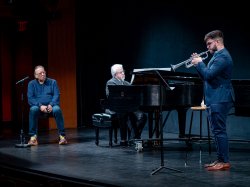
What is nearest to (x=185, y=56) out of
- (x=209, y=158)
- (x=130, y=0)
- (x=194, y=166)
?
(x=130, y=0)

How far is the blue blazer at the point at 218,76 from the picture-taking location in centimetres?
509

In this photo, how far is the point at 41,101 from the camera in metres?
7.95

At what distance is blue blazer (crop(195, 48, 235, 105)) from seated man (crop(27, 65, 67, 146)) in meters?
3.29

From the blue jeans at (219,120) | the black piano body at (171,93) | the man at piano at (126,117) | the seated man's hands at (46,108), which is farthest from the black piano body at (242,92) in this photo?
the seated man's hands at (46,108)

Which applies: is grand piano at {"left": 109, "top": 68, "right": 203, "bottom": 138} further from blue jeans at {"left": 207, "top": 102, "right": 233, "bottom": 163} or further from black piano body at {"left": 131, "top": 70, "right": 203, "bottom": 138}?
blue jeans at {"left": 207, "top": 102, "right": 233, "bottom": 163}

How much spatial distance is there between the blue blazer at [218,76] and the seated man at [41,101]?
3.29 meters

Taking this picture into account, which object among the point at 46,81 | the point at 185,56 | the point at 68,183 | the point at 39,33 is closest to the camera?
the point at 68,183

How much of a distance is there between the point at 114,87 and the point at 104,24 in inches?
151

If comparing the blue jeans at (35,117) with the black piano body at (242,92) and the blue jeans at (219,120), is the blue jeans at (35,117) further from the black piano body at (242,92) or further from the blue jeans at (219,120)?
the blue jeans at (219,120)

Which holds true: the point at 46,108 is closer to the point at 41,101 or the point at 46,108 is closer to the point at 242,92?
the point at 41,101

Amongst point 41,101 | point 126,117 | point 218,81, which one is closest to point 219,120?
point 218,81

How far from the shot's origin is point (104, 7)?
10617 mm

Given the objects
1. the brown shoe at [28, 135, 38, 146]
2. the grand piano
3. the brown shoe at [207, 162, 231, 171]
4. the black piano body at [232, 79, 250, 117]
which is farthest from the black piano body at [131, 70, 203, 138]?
the brown shoe at [28, 135, 38, 146]

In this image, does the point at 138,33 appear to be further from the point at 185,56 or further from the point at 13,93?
the point at 13,93
